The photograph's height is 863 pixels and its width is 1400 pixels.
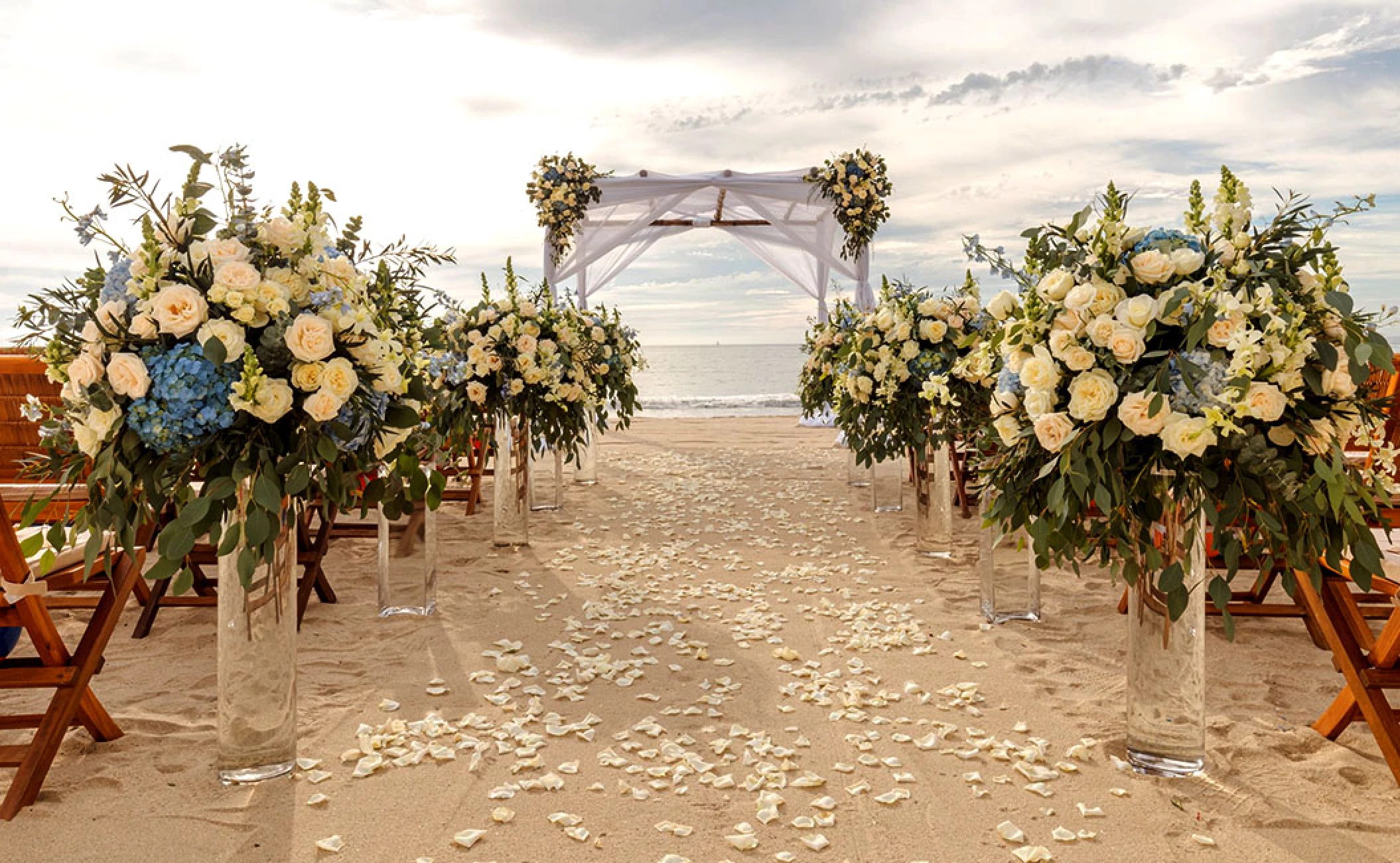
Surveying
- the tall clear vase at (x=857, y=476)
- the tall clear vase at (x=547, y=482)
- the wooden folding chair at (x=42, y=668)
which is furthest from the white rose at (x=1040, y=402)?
the tall clear vase at (x=857, y=476)

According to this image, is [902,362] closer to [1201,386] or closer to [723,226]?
[1201,386]

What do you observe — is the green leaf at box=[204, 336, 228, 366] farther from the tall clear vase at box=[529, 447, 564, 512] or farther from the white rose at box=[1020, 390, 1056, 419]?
the tall clear vase at box=[529, 447, 564, 512]

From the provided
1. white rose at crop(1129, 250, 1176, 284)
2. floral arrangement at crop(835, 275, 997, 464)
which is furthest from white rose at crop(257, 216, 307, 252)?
floral arrangement at crop(835, 275, 997, 464)

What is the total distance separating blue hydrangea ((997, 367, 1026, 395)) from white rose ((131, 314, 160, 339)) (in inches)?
78.4

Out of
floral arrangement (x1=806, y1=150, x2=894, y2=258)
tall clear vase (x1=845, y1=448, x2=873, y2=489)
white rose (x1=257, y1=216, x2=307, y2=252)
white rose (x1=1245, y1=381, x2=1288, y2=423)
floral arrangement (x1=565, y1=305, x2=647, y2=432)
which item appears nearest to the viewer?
white rose (x1=1245, y1=381, x2=1288, y2=423)

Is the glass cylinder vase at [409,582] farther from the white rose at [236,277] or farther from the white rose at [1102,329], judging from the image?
the white rose at [1102,329]

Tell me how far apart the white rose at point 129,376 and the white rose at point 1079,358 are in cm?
203

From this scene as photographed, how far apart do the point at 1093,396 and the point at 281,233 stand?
74.7 inches

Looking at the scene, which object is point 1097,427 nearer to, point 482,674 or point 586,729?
point 586,729

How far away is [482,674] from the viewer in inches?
127

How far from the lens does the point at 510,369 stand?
5074mm

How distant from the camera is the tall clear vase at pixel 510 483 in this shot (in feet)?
16.6

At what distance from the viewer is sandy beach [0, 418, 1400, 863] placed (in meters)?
2.15

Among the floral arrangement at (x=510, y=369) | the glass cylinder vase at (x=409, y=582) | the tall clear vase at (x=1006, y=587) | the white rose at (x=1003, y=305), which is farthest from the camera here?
the floral arrangement at (x=510, y=369)
